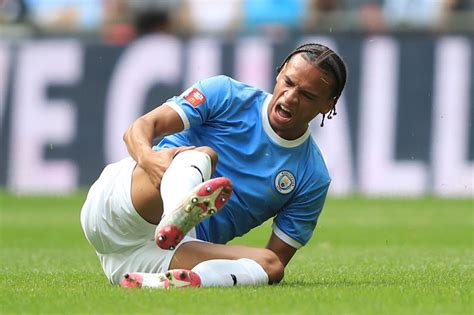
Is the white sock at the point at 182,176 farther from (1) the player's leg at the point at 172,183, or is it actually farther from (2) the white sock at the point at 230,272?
(2) the white sock at the point at 230,272

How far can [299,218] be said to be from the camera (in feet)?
24.3

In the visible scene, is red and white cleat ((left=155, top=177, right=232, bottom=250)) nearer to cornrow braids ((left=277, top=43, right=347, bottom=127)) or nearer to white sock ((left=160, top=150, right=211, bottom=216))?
white sock ((left=160, top=150, right=211, bottom=216))

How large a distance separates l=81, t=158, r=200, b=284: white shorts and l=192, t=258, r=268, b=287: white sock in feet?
0.91

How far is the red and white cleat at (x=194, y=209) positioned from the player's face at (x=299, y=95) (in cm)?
118

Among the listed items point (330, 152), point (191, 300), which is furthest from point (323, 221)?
point (191, 300)

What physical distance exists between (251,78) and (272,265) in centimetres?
1067

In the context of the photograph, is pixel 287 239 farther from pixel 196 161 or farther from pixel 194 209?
pixel 194 209

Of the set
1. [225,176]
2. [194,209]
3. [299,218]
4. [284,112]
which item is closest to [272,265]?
[299,218]

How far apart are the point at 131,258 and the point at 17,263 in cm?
256

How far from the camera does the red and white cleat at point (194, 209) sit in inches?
237

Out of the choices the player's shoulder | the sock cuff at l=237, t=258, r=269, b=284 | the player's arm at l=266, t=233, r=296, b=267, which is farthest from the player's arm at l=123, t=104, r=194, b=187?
the player's arm at l=266, t=233, r=296, b=267

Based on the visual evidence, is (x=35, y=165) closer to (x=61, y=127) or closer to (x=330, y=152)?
(x=61, y=127)

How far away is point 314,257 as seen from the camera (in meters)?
10.4

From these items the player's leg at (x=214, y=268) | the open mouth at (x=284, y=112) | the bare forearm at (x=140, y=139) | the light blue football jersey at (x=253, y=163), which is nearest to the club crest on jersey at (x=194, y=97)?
the light blue football jersey at (x=253, y=163)
